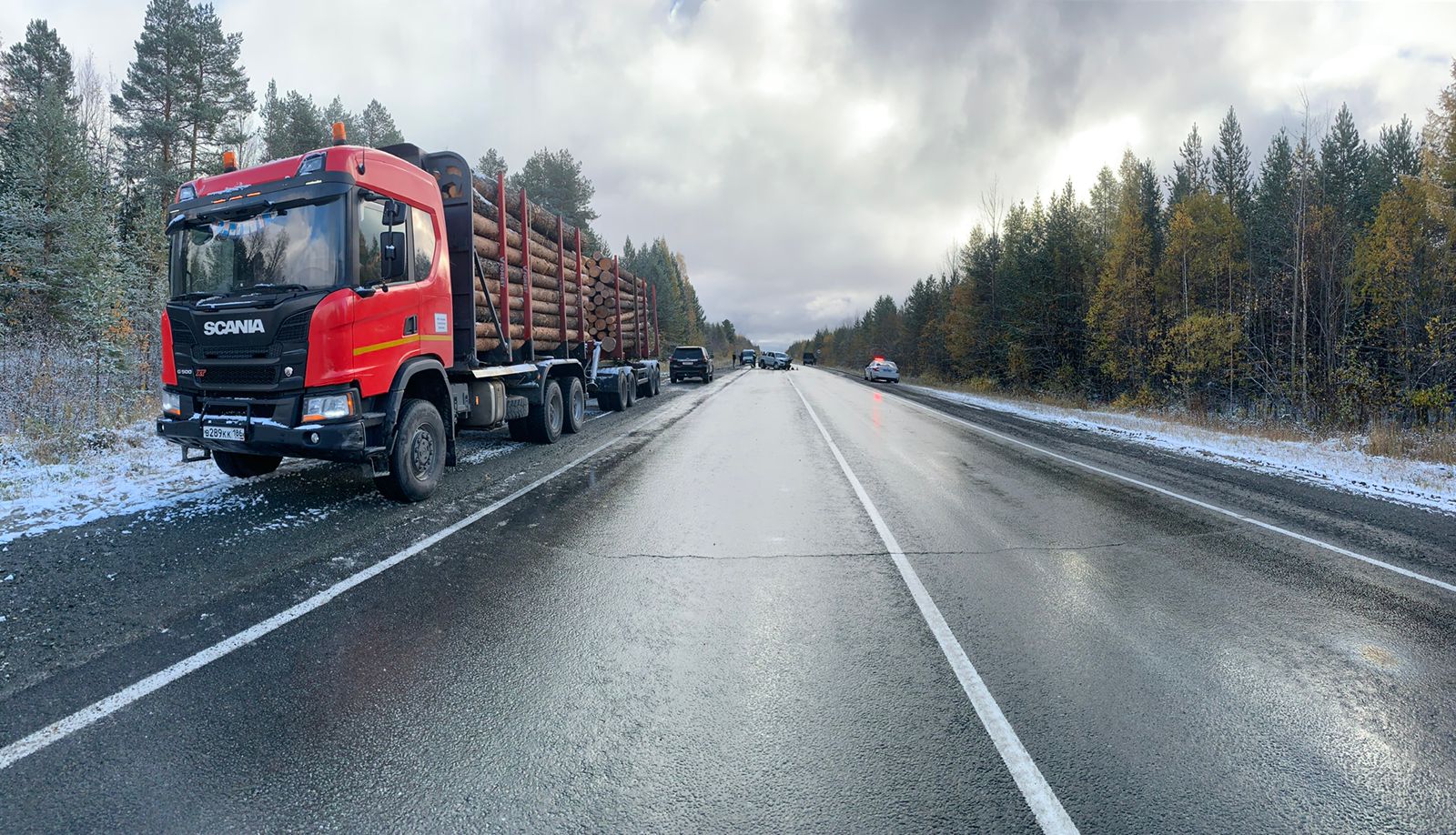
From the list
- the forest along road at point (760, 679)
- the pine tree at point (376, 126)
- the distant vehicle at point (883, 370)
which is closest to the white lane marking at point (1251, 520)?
the forest along road at point (760, 679)

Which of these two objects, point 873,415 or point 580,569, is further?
point 873,415

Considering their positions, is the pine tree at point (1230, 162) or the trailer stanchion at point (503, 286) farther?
the pine tree at point (1230, 162)

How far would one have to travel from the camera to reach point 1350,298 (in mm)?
20641

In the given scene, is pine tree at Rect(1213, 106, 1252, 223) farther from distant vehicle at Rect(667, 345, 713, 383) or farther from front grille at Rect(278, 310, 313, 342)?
front grille at Rect(278, 310, 313, 342)

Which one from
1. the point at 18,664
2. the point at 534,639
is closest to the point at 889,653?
the point at 534,639

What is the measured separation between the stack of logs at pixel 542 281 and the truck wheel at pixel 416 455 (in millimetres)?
2059

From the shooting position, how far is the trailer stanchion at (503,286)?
995 cm

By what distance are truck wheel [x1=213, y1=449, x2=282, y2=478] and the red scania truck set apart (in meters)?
0.02

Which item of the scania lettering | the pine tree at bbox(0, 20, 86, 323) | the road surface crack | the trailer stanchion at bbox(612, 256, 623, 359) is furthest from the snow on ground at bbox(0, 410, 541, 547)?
the pine tree at bbox(0, 20, 86, 323)

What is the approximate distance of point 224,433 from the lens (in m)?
6.16

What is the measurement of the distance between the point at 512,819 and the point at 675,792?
56 centimetres

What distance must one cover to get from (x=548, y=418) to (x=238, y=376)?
5.47 metres

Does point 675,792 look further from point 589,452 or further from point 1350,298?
point 1350,298

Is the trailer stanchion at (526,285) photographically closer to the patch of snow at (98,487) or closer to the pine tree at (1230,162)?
the patch of snow at (98,487)
